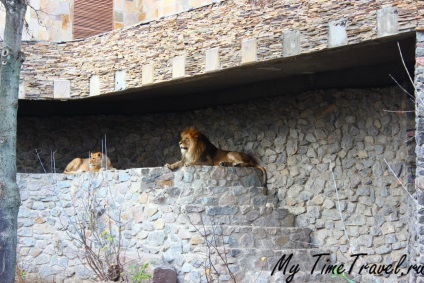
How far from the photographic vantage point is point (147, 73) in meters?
12.7

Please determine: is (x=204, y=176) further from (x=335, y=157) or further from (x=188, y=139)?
(x=335, y=157)

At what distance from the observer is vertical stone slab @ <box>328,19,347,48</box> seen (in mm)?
9984

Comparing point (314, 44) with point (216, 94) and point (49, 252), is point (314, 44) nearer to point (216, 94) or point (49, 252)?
point (216, 94)

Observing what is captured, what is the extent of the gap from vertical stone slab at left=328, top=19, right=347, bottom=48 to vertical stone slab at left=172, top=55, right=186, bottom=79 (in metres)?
2.71

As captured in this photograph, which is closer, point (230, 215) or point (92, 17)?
point (230, 215)

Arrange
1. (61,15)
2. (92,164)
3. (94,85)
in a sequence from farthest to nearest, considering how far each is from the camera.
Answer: (61,15) → (92,164) → (94,85)

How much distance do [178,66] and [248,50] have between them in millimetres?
1501

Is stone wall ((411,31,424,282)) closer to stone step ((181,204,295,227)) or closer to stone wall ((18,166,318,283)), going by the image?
stone wall ((18,166,318,283))

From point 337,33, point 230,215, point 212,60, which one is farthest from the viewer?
point 230,215

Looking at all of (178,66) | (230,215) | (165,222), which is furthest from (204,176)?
(178,66)

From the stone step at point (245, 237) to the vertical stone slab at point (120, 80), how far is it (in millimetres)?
2985

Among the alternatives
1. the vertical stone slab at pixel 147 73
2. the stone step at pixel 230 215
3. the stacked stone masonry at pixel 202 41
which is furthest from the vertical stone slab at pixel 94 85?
the stone step at pixel 230 215

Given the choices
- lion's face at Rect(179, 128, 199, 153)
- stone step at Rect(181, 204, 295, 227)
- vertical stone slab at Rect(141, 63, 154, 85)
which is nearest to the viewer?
stone step at Rect(181, 204, 295, 227)

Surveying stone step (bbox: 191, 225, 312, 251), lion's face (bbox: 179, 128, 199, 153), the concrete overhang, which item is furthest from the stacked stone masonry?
stone step (bbox: 191, 225, 312, 251)
